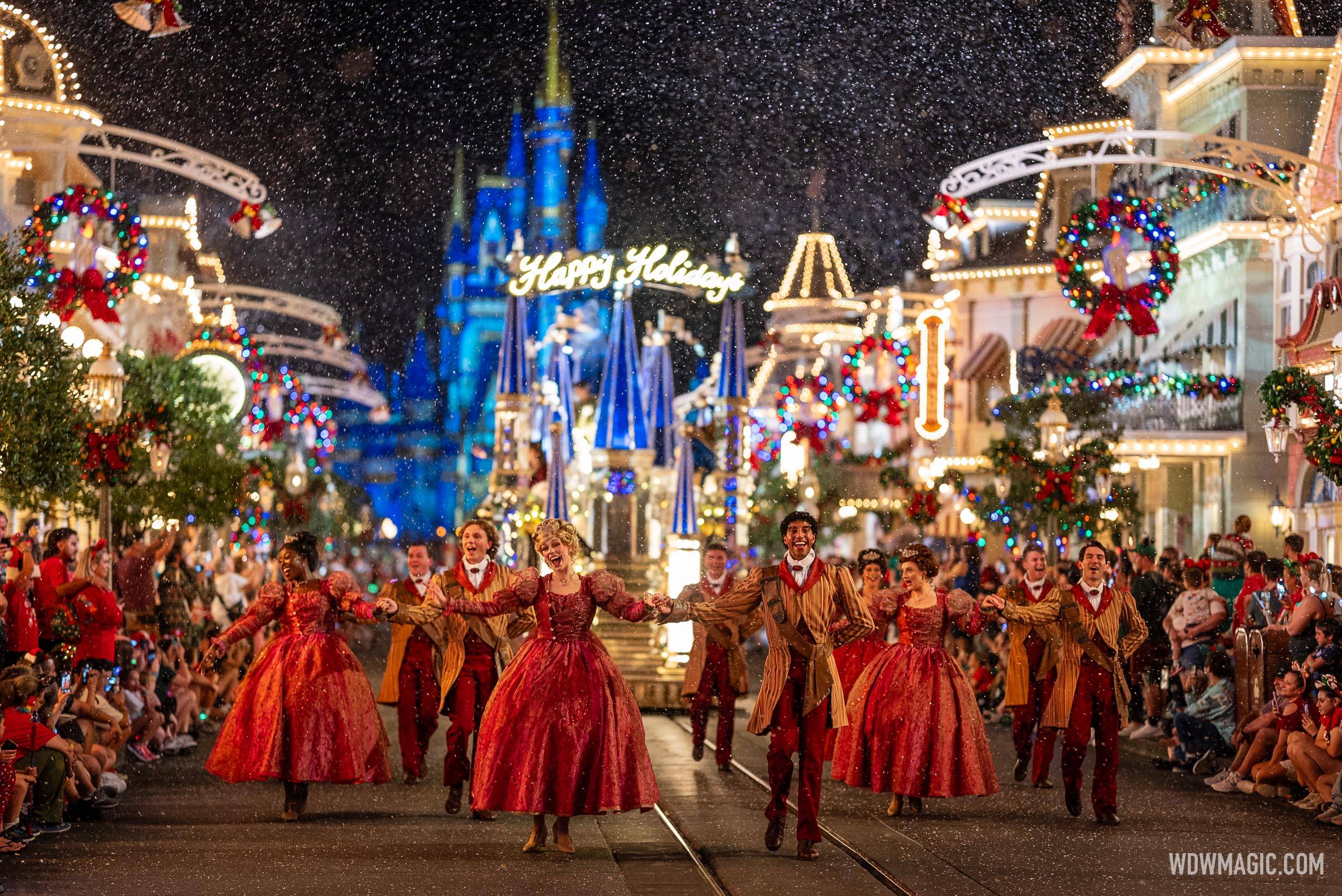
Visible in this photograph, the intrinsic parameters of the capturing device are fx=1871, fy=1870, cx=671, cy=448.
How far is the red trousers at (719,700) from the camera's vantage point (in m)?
15.1

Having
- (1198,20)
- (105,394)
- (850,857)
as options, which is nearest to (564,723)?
(850,857)

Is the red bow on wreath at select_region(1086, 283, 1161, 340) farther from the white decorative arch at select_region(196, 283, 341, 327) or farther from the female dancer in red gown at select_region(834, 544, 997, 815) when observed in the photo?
the white decorative arch at select_region(196, 283, 341, 327)

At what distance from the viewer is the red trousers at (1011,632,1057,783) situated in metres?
13.6

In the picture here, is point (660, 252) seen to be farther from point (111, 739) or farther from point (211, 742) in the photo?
point (111, 739)

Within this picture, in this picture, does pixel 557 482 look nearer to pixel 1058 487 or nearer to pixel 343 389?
pixel 1058 487

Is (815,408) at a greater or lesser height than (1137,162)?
lesser

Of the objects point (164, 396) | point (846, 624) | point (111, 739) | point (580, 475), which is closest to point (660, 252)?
point (580, 475)

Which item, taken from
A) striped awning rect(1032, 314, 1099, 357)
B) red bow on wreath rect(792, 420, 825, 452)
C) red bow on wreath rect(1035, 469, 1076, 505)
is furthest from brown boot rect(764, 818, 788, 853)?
striped awning rect(1032, 314, 1099, 357)

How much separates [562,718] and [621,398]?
2883 cm

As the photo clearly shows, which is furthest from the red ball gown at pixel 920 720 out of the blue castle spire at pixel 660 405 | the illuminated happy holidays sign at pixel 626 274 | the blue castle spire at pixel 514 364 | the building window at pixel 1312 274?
the blue castle spire at pixel 514 364

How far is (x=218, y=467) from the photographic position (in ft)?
102

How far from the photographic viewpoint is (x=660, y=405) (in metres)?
39.3

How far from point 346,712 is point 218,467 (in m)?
20.2

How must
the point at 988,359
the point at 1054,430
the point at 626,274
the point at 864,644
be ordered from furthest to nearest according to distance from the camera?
1. the point at 988,359
2. the point at 626,274
3. the point at 1054,430
4. the point at 864,644
